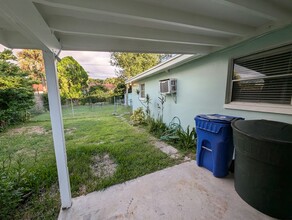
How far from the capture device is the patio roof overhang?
1267 mm

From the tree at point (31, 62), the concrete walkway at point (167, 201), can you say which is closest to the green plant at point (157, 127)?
the concrete walkway at point (167, 201)

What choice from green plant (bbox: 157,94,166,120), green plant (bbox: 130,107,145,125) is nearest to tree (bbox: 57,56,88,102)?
green plant (bbox: 130,107,145,125)

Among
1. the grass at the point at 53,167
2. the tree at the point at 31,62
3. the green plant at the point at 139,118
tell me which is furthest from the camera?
the tree at the point at 31,62

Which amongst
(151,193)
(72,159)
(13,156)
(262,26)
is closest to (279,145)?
(151,193)

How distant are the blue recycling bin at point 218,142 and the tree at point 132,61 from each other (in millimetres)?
16278

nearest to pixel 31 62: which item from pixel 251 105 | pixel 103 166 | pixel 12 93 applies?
pixel 12 93

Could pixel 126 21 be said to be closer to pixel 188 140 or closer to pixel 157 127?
pixel 188 140

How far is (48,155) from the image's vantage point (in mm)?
3428

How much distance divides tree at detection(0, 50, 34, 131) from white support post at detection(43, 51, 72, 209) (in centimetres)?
680

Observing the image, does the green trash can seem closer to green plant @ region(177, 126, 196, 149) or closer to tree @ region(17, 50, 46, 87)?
green plant @ region(177, 126, 196, 149)

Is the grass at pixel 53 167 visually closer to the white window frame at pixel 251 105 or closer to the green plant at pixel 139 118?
the white window frame at pixel 251 105

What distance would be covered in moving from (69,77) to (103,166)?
10.7 meters

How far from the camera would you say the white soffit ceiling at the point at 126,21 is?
1.21 metres

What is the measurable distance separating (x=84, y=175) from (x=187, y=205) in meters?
1.82
